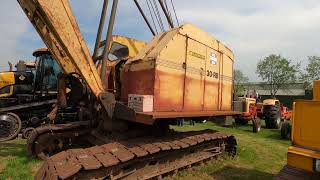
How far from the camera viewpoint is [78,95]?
757 cm

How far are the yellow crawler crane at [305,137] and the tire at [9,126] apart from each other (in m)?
10.4

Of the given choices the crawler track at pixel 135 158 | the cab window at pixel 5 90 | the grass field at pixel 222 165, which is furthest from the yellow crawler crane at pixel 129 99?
the cab window at pixel 5 90

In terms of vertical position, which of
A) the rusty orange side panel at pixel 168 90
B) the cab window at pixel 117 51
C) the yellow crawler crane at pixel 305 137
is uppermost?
the cab window at pixel 117 51

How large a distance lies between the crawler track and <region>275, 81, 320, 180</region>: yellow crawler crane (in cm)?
267

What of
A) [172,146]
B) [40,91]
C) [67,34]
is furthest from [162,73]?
[40,91]

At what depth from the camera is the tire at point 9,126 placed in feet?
40.6

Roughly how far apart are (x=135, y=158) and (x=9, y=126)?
7.90 metres

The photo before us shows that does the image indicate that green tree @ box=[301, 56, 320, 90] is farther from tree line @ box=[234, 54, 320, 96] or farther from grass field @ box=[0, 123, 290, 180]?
grass field @ box=[0, 123, 290, 180]

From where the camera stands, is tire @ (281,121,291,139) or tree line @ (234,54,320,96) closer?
tire @ (281,121,291,139)

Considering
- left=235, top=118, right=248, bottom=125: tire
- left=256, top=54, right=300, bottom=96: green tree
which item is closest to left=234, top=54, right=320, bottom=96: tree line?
left=256, top=54, right=300, bottom=96: green tree

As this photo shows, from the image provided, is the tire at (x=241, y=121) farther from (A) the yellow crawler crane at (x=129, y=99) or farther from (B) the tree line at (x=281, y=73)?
(B) the tree line at (x=281, y=73)

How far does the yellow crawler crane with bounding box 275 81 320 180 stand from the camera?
183 inches

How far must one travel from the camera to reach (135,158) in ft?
20.8

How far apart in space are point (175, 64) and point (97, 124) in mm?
2316
